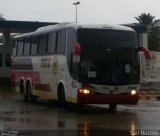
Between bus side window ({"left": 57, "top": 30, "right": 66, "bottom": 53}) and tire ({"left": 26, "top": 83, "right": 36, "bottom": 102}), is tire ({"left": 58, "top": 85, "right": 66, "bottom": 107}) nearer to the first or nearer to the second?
bus side window ({"left": 57, "top": 30, "right": 66, "bottom": 53})

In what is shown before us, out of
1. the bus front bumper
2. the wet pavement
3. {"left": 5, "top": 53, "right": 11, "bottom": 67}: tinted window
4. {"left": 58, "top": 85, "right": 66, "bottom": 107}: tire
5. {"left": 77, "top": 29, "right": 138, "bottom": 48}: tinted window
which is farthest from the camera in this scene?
{"left": 5, "top": 53, "right": 11, "bottom": 67}: tinted window

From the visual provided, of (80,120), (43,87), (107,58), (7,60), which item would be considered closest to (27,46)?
(43,87)

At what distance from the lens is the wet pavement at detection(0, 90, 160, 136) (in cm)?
1499

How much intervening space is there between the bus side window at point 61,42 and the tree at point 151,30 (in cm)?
5449

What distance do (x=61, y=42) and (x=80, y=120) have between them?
477 cm

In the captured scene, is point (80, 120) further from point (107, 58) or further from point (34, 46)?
point (34, 46)

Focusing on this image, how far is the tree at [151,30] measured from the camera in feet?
256

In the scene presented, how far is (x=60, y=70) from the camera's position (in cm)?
2208

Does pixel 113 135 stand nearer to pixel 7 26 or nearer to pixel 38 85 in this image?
pixel 38 85

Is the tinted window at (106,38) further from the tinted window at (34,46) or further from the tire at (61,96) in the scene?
the tinted window at (34,46)

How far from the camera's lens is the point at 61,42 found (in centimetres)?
2194

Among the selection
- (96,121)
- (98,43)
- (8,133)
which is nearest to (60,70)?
(98,43)

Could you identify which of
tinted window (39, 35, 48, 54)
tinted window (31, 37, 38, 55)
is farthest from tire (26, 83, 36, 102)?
tinted window (39, 35, 48, 54)

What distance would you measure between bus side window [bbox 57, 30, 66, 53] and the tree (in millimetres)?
54490
